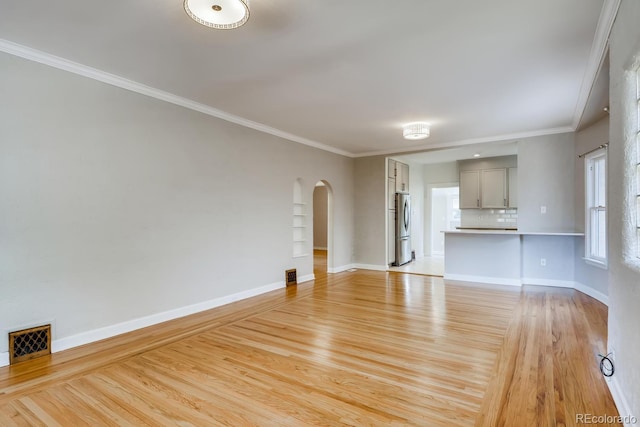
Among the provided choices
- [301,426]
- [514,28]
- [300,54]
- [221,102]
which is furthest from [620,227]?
[221,102]

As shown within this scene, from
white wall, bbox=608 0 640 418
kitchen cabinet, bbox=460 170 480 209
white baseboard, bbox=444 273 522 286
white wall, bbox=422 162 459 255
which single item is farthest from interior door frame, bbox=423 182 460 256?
white wall, bbox=608 0 640 418

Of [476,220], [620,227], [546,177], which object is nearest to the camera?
[620,227]

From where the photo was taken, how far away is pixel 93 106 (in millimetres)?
3283

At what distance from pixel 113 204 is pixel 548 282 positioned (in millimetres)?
6602

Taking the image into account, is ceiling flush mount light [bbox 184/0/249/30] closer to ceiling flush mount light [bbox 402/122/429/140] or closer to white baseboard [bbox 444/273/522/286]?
ceiling flush mount light [bbox 402/122/429/140]

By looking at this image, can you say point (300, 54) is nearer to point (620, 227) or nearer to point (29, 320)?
point (620, 227)

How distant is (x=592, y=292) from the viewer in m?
4.87

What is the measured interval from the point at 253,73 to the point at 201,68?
19.7 inches

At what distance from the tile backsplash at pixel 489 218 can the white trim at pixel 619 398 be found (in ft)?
19.7

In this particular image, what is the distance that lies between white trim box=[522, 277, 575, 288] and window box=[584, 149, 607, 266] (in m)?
0.75

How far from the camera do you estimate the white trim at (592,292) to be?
4.49m

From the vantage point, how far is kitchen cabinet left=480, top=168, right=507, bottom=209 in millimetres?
7633

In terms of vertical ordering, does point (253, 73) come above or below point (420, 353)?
above

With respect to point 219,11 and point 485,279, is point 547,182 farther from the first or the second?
point 219,11
